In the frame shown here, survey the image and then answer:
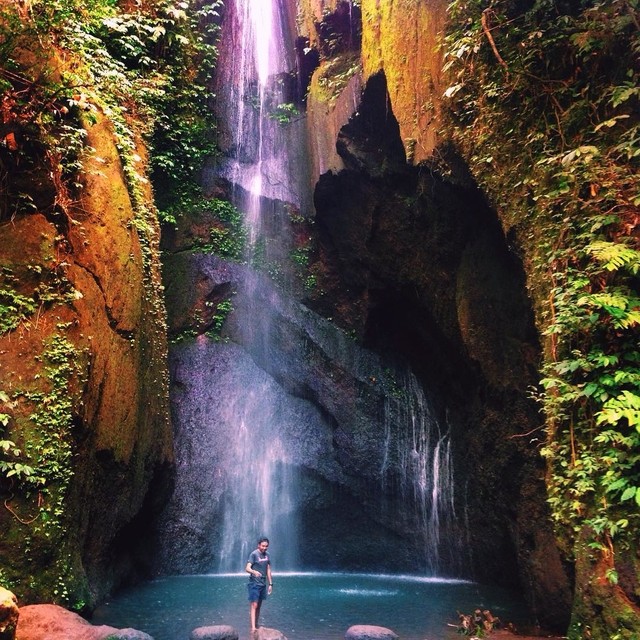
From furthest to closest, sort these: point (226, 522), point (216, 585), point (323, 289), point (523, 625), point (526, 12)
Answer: point (323, 289), point (226, 522), point (216, 585), point (523, 625), point (526, 12)

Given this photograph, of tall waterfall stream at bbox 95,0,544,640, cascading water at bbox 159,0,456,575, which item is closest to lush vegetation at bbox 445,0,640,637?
tall waterfall stream at bbox 95,0,544,640

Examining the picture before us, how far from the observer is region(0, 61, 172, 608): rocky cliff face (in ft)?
19.1

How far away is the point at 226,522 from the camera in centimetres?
1155

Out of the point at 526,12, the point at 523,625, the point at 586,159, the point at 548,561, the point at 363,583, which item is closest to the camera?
the point at 586,159

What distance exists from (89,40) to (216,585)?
9.41 metres

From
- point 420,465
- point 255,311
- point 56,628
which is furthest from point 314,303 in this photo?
point 56,628

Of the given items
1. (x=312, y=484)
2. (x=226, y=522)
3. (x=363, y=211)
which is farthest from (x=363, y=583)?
(x=363, y=211)

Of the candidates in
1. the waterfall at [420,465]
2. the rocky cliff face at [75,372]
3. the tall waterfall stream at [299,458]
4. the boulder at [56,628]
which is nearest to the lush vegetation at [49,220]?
the rocky cliff face at [75,372]

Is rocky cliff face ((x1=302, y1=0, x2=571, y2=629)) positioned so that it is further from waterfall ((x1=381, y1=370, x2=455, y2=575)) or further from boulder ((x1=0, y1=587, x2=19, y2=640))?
boulder ((x1=0, y1=587, x2=19, y2=640))

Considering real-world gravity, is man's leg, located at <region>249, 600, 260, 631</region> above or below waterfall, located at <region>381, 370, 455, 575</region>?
below

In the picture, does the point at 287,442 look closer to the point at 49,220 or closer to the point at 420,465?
the point at 420,465

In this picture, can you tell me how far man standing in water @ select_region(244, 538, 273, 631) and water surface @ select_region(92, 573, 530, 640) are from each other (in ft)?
0.82

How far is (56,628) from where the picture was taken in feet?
16.5

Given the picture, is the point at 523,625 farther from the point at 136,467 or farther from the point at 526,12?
the point at 526,12
